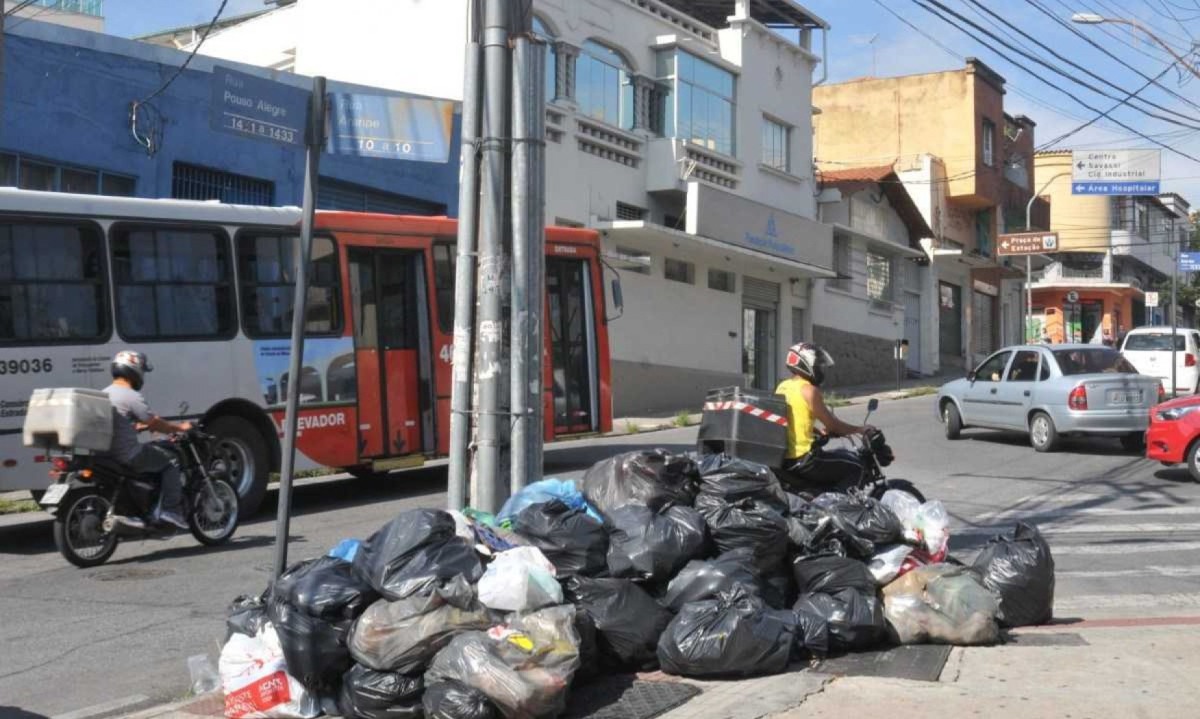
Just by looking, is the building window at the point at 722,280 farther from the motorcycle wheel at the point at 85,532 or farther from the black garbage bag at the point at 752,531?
the black garbage bag at the point at 752,531

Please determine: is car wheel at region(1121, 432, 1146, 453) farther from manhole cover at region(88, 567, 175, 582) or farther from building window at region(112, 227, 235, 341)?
manhole cover at region(88, 567, 175, 582)

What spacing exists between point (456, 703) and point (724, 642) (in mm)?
1468

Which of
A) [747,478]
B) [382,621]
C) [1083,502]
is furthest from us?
[1083,502]

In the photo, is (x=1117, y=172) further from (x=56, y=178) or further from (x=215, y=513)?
(x=215, y=513)

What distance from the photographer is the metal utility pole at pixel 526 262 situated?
8.07 meters

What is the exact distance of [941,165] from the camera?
4134cm

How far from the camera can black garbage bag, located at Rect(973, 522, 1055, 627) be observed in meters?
7.46

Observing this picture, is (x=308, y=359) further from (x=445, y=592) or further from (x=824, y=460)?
(x=445, y=592)

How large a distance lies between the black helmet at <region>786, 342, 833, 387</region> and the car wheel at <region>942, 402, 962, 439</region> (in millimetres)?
11177

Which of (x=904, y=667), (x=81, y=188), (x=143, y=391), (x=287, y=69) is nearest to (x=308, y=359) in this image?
(x=143, y=391)

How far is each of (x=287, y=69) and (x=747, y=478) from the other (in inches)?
844

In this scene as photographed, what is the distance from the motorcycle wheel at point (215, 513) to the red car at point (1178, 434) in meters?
10.6

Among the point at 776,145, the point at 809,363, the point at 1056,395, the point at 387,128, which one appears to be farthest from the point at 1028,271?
the point at 809,363

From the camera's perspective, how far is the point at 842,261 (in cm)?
3562
